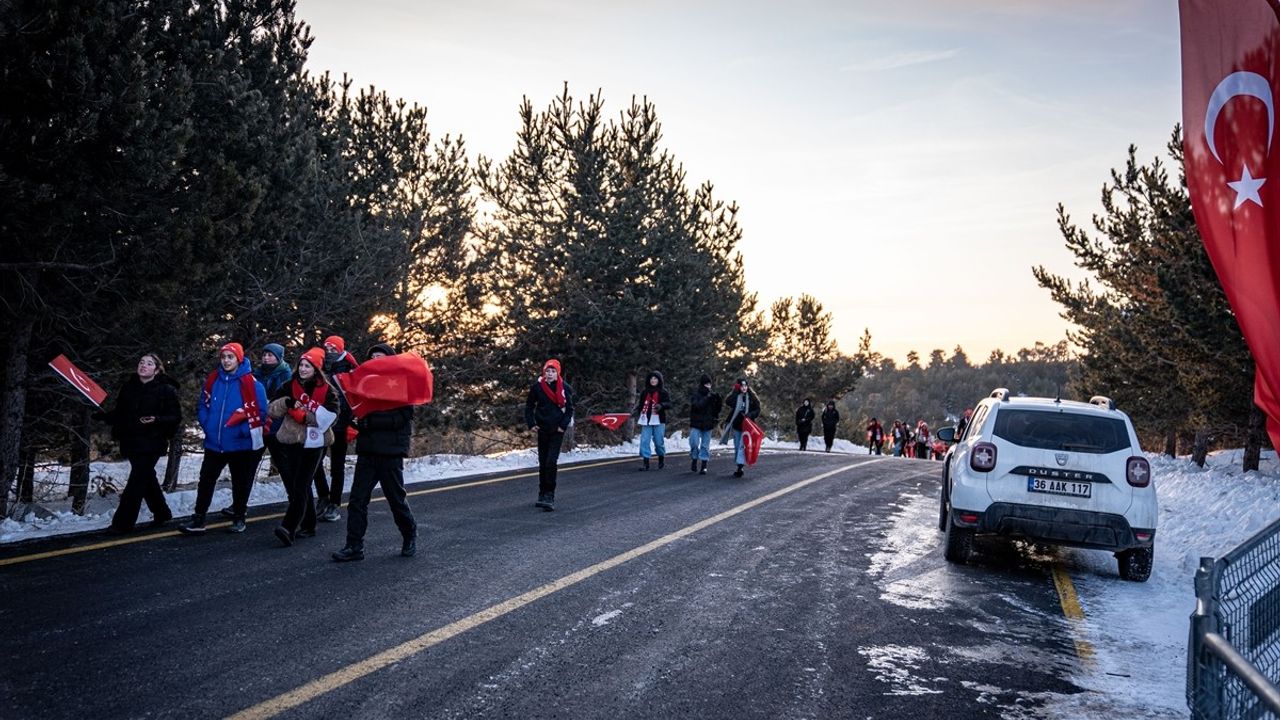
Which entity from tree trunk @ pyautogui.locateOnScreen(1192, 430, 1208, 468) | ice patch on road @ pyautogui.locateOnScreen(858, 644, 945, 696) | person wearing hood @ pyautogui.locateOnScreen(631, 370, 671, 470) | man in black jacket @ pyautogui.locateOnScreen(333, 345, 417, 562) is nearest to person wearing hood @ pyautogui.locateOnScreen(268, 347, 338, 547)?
man in black jacket @ pyautogui.locateOnScreen(333, 345, 417, 562)

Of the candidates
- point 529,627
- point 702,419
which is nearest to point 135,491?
point 529,627

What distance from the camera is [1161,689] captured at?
5027 millimetres

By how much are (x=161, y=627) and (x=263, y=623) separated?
0.58 metres

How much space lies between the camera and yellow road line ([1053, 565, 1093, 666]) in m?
5.74

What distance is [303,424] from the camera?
325 inches

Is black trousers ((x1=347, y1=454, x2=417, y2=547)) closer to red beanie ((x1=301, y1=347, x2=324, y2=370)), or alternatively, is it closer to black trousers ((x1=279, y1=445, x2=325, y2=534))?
black trousers ((x1=279, y1=445, x2=325, y2=534))

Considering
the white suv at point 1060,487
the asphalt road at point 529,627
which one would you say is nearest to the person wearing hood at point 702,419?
the asphalt road at point 529,627

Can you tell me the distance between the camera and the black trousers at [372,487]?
7547 millimetres

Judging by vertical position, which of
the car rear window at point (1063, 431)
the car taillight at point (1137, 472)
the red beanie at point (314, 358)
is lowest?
the car taillight at point (1137, 472)

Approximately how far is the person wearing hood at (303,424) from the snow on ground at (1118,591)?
5308 mm

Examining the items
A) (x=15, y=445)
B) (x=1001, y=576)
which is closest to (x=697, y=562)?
(x=1001, y=576)

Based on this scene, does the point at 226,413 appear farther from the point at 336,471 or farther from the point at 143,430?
the point at 336,471

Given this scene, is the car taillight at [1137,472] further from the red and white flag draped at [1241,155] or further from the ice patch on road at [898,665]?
the red and white flag draped at [1241,155]

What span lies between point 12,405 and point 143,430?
8.09 ft
